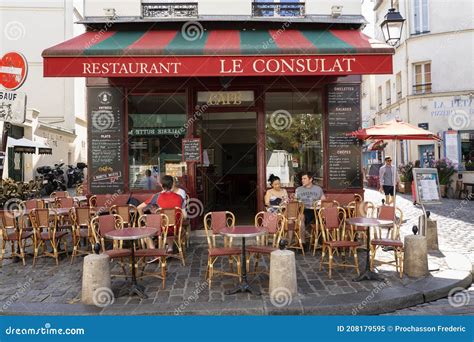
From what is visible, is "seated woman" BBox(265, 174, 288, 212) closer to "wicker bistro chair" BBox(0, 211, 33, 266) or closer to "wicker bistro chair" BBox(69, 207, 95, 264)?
"wicker bistro chair" BBox(69, 207, 95, 264)

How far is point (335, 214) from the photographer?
594 centimetres

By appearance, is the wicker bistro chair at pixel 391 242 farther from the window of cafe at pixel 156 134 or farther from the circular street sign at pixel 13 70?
the circular street sign at pixel 13 70

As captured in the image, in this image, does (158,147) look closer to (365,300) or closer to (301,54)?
(301,54)

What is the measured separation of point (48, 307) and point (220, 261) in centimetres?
273

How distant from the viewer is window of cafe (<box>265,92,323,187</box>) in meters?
8.26

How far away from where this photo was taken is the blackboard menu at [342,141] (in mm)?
7949

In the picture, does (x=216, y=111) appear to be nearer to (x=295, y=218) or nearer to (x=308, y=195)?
(x=308, y=195)

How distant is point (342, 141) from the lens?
7.97m

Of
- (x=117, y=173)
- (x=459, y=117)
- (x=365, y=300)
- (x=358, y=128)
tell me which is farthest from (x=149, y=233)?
(x=459, y=117)

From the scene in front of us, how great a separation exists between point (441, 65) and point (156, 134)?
621 inches
